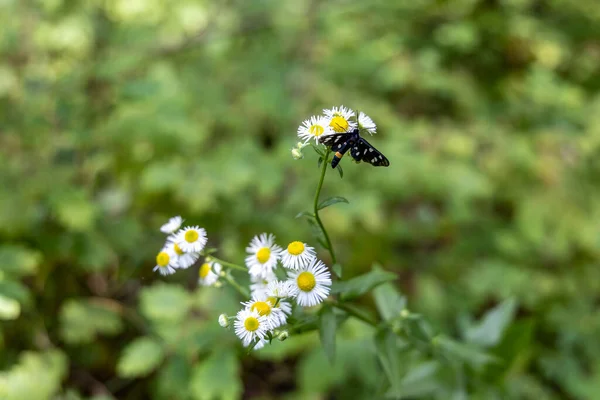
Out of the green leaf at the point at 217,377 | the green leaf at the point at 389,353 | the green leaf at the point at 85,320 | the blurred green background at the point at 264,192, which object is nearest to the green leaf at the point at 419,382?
the blurred green background at the point at 264,192

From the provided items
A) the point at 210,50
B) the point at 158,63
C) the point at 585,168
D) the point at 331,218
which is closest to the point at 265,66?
the point at 210,50

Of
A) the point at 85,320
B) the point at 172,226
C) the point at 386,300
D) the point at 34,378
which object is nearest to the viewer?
the point at 172,226

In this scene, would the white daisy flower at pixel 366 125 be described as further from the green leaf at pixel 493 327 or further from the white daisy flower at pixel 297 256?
the green leaf at pixel 493 327

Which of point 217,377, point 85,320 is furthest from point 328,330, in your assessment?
point 85,320

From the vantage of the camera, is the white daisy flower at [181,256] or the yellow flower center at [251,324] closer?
the yellow flower center at [251,324]

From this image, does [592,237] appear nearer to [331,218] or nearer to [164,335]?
[331,218]

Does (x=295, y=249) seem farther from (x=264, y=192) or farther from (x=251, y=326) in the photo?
(x=264, y=192)
